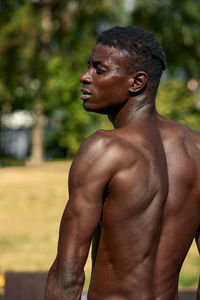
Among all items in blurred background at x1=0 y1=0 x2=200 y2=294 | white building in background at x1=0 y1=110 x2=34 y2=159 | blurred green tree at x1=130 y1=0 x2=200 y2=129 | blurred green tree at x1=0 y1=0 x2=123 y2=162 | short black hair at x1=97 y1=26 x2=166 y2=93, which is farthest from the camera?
white building in background at x1=0 y1=110 x2=34 y2=159

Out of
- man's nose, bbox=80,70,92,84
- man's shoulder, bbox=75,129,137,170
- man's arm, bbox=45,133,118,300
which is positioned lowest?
man's arm, bbox=45,133,118,300

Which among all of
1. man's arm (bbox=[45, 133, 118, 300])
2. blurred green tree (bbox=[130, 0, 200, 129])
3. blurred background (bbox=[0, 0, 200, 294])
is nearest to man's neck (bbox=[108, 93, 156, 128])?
man's arm (bbox=[45, 133, 118, 300])

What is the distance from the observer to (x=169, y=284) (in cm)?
197

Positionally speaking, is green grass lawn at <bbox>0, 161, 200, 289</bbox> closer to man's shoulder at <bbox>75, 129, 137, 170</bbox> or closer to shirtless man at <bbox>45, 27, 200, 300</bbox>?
shirtless man at <bbox>45, 27, 200, 300</bbox>

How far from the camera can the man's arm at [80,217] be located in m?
1.73

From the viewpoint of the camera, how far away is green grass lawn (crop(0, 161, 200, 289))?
771 centimetres

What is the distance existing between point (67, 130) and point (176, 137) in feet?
85.2

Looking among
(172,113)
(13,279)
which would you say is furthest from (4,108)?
(13,279)

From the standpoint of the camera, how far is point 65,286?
1740mm

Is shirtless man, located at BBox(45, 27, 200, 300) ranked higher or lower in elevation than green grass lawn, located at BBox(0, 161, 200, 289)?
higher

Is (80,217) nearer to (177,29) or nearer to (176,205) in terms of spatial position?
(176,205)

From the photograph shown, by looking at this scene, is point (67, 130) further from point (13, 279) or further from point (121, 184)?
point (121, 184)

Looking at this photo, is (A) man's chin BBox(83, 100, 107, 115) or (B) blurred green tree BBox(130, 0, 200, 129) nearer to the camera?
(A) man's chin BBox(83, 100, 107, 115)

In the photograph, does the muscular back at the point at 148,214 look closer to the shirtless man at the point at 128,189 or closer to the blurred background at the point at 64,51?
the shirtless man at the point at 128,189
